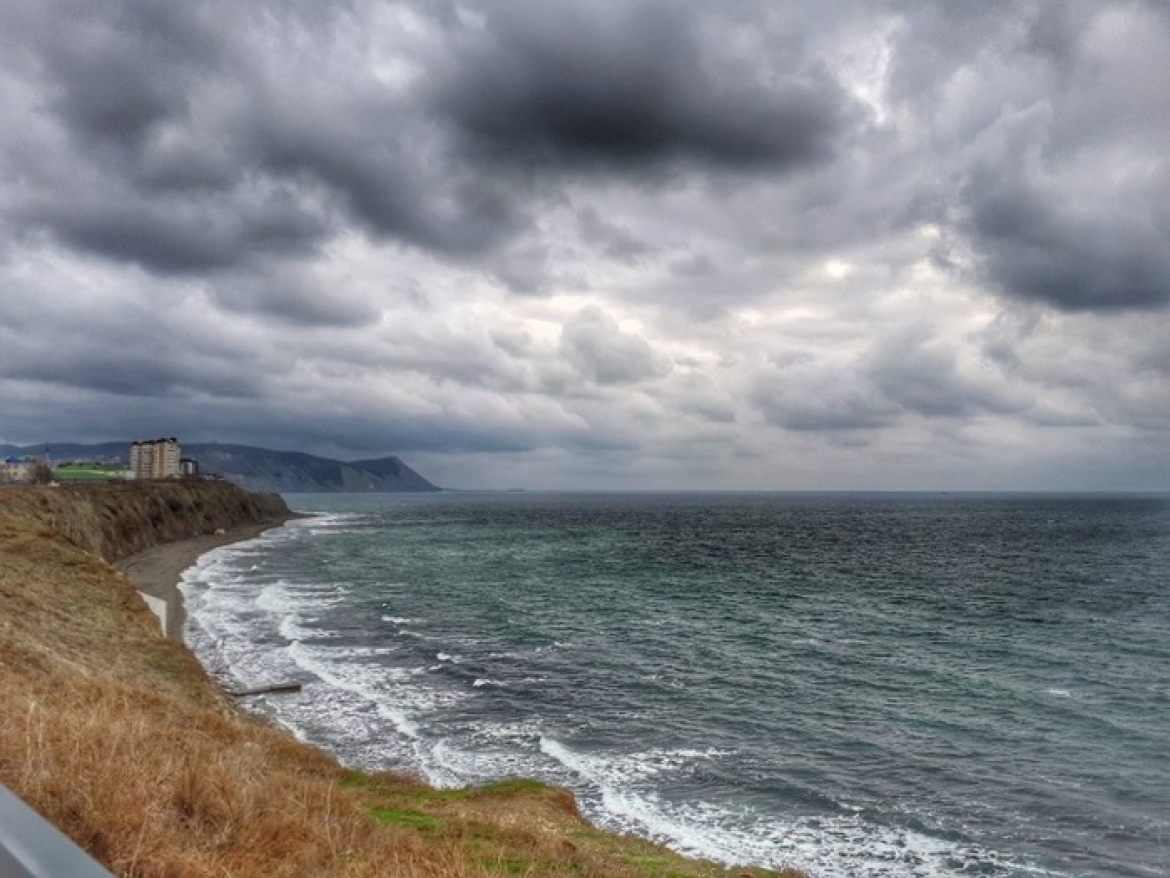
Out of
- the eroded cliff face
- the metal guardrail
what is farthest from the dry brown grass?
the eroded cliff face

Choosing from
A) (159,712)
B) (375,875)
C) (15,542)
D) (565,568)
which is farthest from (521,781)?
(565,568)

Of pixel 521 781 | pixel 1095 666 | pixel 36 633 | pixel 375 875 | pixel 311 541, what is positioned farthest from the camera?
pixel 311 541

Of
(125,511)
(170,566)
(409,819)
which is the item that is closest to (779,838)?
(409,819)

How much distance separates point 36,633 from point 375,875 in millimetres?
22369

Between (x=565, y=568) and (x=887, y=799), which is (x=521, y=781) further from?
(x=565, y=568)

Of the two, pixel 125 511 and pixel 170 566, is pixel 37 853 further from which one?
pixel 125 511

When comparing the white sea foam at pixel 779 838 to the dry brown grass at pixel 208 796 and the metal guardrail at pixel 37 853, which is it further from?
the metal guardrail at pixel 37 853

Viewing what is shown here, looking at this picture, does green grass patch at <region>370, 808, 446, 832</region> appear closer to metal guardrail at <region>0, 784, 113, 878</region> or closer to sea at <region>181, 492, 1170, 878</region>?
sea at <region>181, 492, 1170, 878</region>

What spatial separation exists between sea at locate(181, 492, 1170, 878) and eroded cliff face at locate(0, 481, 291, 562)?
41.5 feet

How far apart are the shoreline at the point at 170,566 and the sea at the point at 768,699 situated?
193 centimetres

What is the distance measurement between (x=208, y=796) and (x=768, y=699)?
88.8ft

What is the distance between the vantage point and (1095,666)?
A: 3812 cm

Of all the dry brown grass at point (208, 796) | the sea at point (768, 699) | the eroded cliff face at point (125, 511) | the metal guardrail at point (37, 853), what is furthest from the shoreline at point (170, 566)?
the metal guardrail at point (37, 853)

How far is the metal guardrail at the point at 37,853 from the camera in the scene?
2684mm
